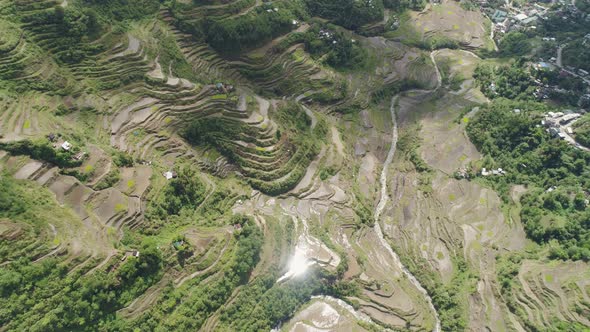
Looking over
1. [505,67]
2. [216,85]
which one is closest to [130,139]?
[216,85]

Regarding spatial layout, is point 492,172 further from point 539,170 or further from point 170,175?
point 170,175

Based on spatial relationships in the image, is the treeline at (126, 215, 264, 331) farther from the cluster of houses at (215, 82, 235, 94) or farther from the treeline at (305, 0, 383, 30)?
the treeline at (305, 0, 383, 30)

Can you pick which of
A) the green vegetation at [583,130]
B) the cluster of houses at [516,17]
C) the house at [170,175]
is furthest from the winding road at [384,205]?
the house at [170,175]

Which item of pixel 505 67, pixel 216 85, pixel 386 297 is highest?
pixel 216 85

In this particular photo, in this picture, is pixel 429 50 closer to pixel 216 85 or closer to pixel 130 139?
pixel 216 85

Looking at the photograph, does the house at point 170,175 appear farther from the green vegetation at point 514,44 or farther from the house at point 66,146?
the green vegetation at point 514,44

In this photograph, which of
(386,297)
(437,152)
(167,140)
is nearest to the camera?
(386,297)
